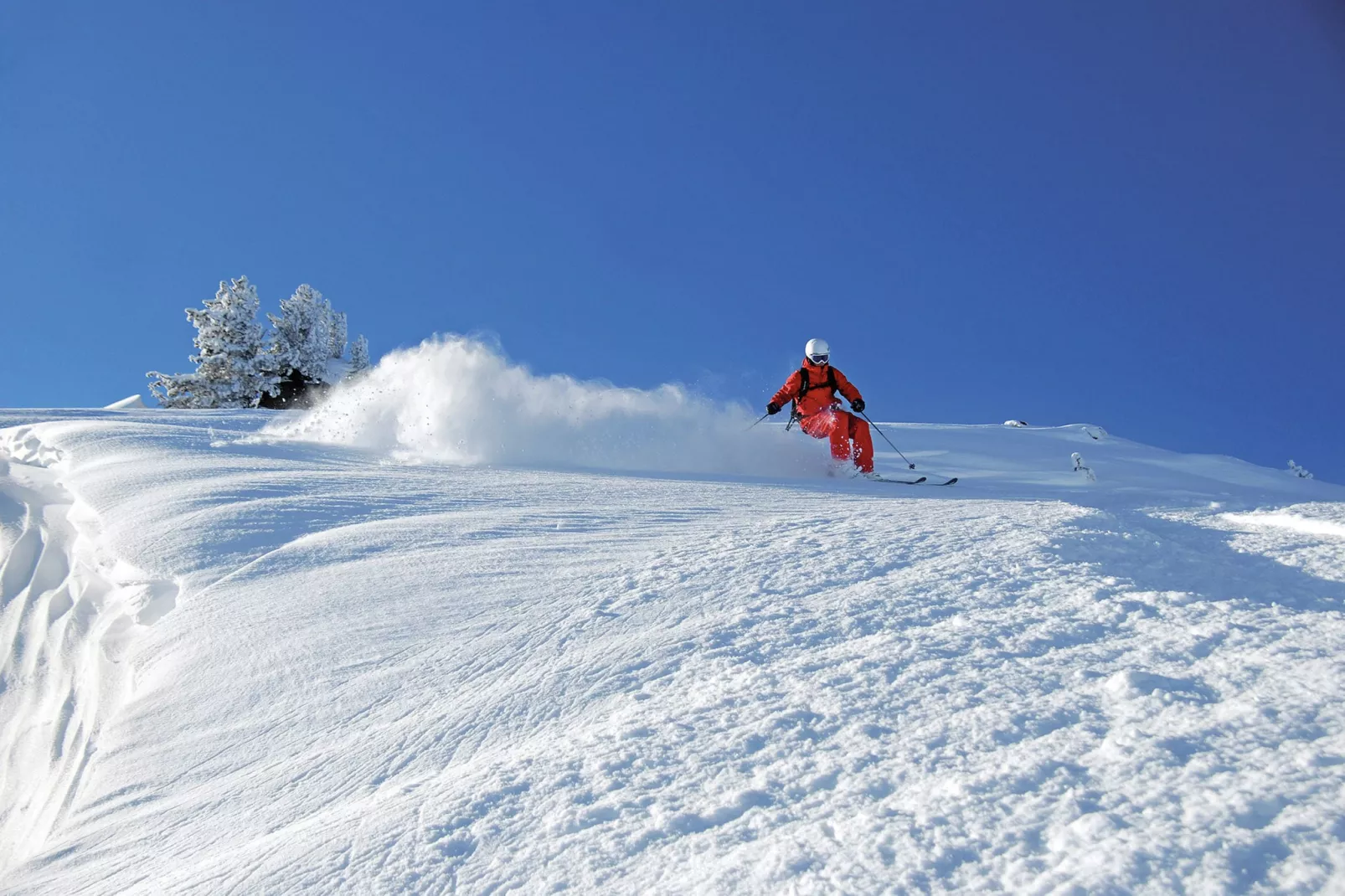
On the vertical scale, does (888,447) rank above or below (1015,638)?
above

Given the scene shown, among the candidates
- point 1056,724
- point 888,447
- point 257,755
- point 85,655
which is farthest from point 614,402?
point 1056,724

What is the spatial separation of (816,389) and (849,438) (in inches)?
40.9

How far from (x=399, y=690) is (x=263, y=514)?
3.33 meters

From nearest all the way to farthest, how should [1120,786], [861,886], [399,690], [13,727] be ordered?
1. [861,886]
2. [1120,786]
3. [399,690]
4. [13,727]

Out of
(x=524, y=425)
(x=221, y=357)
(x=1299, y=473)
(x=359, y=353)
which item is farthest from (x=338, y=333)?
(x=1299, y=473)

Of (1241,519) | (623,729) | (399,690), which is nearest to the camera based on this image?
(623,729)

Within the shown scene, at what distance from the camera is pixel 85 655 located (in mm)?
4730

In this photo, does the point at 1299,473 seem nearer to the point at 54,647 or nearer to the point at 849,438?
the point at 849,438

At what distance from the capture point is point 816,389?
35.1 ft

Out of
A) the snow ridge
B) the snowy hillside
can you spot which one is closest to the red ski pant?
the snowy hillside

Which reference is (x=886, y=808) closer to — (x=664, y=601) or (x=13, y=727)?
(x=664, y=601)

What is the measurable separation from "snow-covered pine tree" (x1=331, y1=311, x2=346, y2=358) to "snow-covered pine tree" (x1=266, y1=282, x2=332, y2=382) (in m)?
4.20

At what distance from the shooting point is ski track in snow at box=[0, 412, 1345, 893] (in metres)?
2.09

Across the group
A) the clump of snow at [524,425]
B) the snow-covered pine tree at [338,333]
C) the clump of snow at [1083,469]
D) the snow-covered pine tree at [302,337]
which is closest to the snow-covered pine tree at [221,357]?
the snow-covered pine tree at [302,337]
